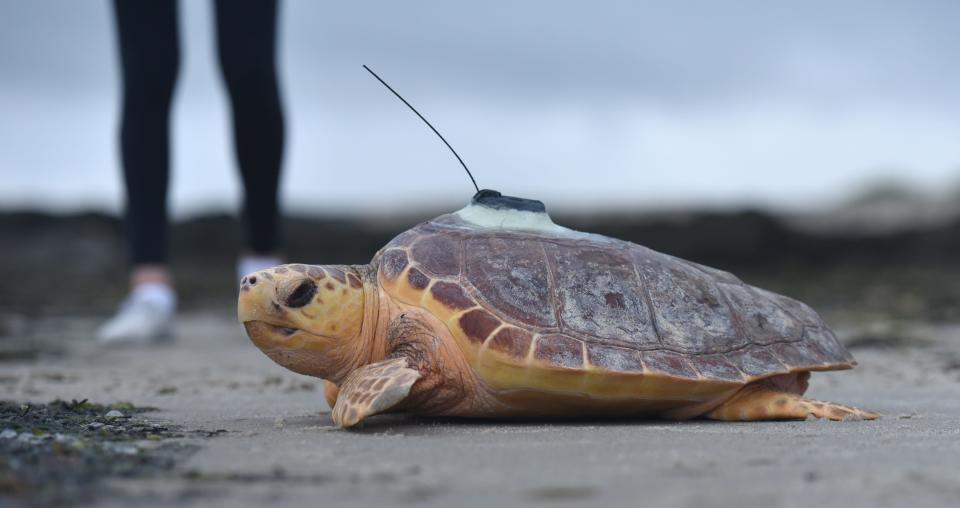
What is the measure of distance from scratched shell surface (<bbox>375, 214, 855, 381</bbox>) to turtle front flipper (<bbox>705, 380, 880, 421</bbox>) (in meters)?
0.10

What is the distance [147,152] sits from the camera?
661cm

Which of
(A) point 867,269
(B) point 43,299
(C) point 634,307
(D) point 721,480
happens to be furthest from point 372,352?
(A) point 867,269

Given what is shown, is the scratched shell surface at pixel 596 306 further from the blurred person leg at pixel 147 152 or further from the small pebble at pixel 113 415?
the blurred person leg at pixel 147 152

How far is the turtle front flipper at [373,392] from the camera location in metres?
2.99

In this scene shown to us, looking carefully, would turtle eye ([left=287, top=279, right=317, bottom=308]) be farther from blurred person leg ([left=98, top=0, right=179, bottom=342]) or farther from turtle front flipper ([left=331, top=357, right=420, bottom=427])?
blurred person leg ([left=98, top=0, right=179, bottom=342])

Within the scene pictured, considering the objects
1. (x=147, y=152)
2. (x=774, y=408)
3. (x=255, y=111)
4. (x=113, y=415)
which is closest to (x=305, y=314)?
(x=113, y=415)

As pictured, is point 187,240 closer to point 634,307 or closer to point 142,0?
point 142,0

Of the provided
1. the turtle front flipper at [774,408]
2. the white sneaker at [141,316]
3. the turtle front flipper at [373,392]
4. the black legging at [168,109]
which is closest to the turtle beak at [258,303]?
the turtle front flipper at [373,392]

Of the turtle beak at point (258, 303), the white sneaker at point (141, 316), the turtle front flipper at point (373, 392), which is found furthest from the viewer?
the white sneaker at point (141, 316)

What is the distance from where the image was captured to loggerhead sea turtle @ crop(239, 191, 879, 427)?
3.17 m

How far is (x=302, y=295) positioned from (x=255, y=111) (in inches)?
136

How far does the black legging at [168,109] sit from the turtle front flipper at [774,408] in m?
3.99

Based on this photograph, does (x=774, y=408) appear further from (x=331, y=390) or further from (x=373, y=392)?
(x=331, y=390)

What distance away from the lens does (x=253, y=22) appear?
624 centimetres
